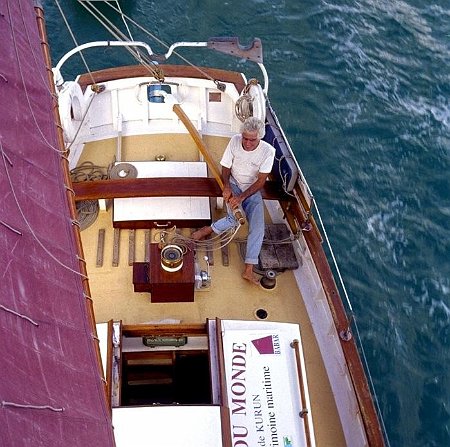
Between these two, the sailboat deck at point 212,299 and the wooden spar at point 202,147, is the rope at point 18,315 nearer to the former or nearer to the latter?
the sailboat deck at point 212,299

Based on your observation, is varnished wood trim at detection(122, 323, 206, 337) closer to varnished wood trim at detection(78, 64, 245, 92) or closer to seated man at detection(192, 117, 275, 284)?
seated man at detection(192, 117, 275, 284)

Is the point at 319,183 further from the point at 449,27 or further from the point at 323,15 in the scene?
the point at 449,27

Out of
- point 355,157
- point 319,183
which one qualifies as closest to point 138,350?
point 319,183

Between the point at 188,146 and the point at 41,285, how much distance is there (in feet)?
14.8

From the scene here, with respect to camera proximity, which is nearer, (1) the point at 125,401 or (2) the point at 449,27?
(1) the point at 125,401

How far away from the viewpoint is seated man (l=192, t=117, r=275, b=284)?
551 centimetres

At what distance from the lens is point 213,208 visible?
6488mm

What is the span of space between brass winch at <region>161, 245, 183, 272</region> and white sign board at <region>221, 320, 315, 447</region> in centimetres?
72

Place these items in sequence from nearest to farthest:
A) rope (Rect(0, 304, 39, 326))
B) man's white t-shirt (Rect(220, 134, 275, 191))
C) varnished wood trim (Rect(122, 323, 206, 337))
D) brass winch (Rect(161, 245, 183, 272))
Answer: rope (Rect(0, 304, 39, 326)) → varnished wood trim (Rect(122, 323, 206, 337)) → brass winch (Rect(161, 245, 183, 272)) → man's white t-shirt (Rect(220, 134, 275, 191))

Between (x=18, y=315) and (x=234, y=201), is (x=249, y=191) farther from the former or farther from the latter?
(x=18, y=315)

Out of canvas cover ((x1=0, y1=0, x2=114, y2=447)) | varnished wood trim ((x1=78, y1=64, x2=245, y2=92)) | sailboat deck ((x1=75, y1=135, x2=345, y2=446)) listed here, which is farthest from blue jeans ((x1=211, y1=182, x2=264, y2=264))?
canvas cover ((x1=0, y1=0, x2=114, y2=447))

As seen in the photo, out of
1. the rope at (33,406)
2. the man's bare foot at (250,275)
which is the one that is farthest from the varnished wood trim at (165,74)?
the rope at (33,406)

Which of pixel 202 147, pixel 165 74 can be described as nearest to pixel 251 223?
pixel 202 147

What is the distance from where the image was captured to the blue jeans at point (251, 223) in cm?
569
